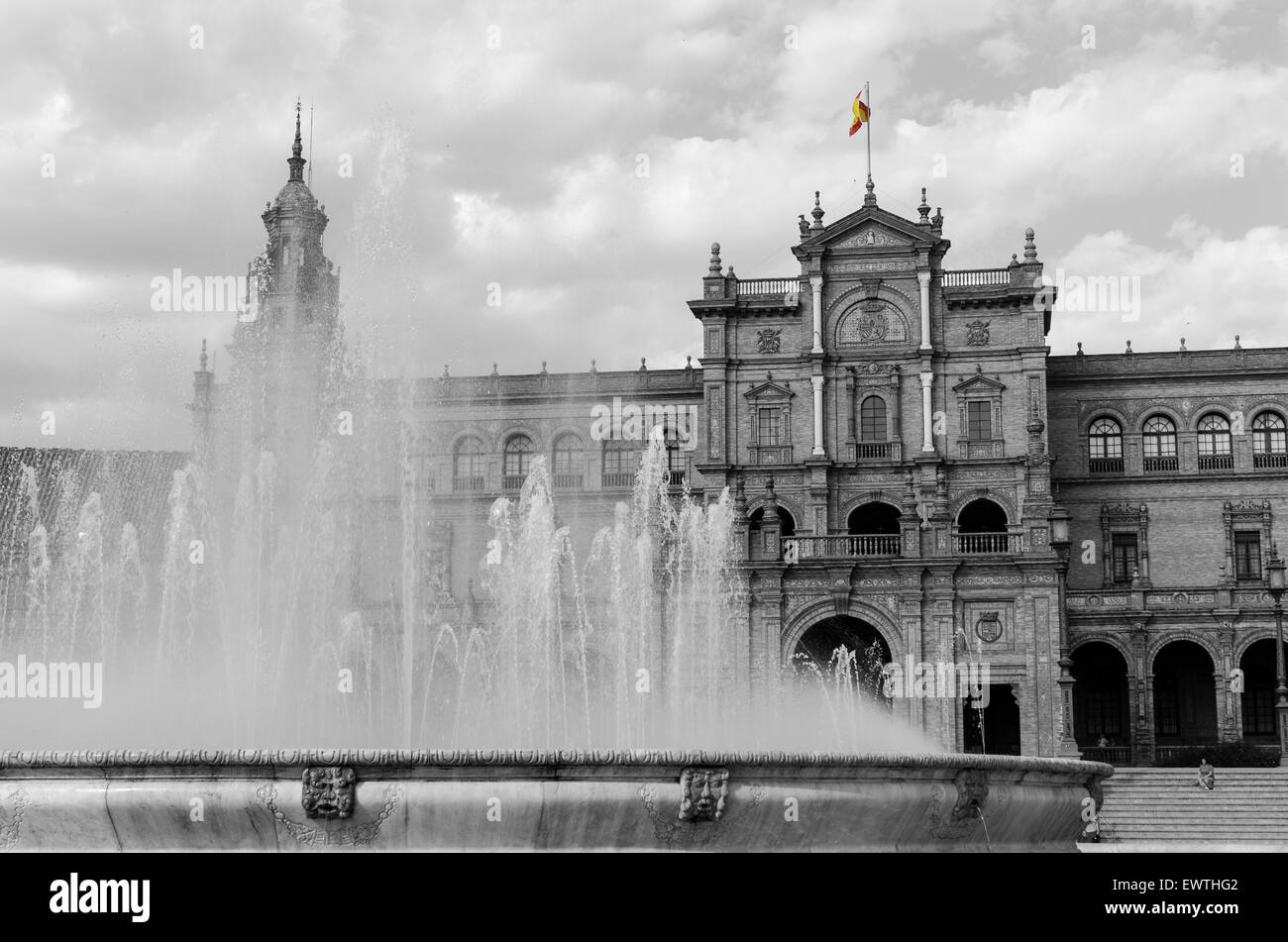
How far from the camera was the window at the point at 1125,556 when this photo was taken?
57.0 m

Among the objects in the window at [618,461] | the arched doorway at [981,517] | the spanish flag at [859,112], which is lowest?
the arched doorway at [981,517]

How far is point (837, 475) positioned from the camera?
181 ft

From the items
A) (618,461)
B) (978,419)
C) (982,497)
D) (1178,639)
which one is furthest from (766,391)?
(1178,639)

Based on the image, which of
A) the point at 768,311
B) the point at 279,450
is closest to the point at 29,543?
the point at 279,450

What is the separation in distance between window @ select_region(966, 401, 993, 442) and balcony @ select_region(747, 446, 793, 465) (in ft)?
20.2

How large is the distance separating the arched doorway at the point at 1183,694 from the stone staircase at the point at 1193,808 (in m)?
16.8

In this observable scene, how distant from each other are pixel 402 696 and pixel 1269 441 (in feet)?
123

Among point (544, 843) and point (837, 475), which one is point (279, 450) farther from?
point (544, 843)

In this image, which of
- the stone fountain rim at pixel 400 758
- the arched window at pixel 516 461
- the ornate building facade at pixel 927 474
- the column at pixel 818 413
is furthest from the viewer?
the arched window at pixel 516 461

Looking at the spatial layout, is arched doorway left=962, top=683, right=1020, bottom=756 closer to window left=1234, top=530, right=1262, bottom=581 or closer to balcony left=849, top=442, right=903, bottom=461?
balcony left=849, top=442, right=903, bottom=461

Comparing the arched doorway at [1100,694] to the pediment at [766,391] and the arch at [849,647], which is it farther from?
the pediment at [766,391]

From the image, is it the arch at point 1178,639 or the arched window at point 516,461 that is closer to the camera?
the arch at point 1178,639

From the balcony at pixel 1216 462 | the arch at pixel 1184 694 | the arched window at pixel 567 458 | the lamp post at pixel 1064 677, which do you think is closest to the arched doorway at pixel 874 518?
the lamp post at pixel 1064 677

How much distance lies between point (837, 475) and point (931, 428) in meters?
3.56
